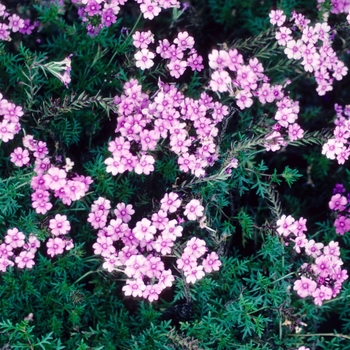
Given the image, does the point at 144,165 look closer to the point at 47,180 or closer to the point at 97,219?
the point at 97,219

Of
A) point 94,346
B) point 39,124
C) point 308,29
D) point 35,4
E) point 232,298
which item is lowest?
point 94,346

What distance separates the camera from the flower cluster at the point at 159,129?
10.1 feet

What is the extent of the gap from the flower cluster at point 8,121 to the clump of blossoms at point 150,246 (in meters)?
0.61

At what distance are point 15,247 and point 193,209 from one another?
1057 millimetres

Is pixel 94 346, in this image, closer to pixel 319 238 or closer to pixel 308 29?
pixel 319 238

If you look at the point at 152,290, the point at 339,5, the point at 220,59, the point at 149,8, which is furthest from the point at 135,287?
the point at 339,5

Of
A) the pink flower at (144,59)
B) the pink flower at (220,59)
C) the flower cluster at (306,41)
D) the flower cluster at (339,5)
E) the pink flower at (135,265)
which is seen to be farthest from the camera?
the flower cluster at (339,5)

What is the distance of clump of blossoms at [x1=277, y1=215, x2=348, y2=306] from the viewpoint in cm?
324

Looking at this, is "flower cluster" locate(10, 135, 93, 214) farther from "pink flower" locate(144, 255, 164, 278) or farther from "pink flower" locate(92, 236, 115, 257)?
"pink flower" locate(144, 255, 164, 278)

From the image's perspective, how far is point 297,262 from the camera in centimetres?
376

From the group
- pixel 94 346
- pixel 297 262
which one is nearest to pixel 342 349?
pixel 297 262

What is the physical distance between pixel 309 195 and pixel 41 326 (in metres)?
2.23

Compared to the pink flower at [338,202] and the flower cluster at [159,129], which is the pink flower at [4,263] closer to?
the flower cluster at [159,129]

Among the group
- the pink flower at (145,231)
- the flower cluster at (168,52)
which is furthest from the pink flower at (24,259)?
the flower cluster at (168,52)
